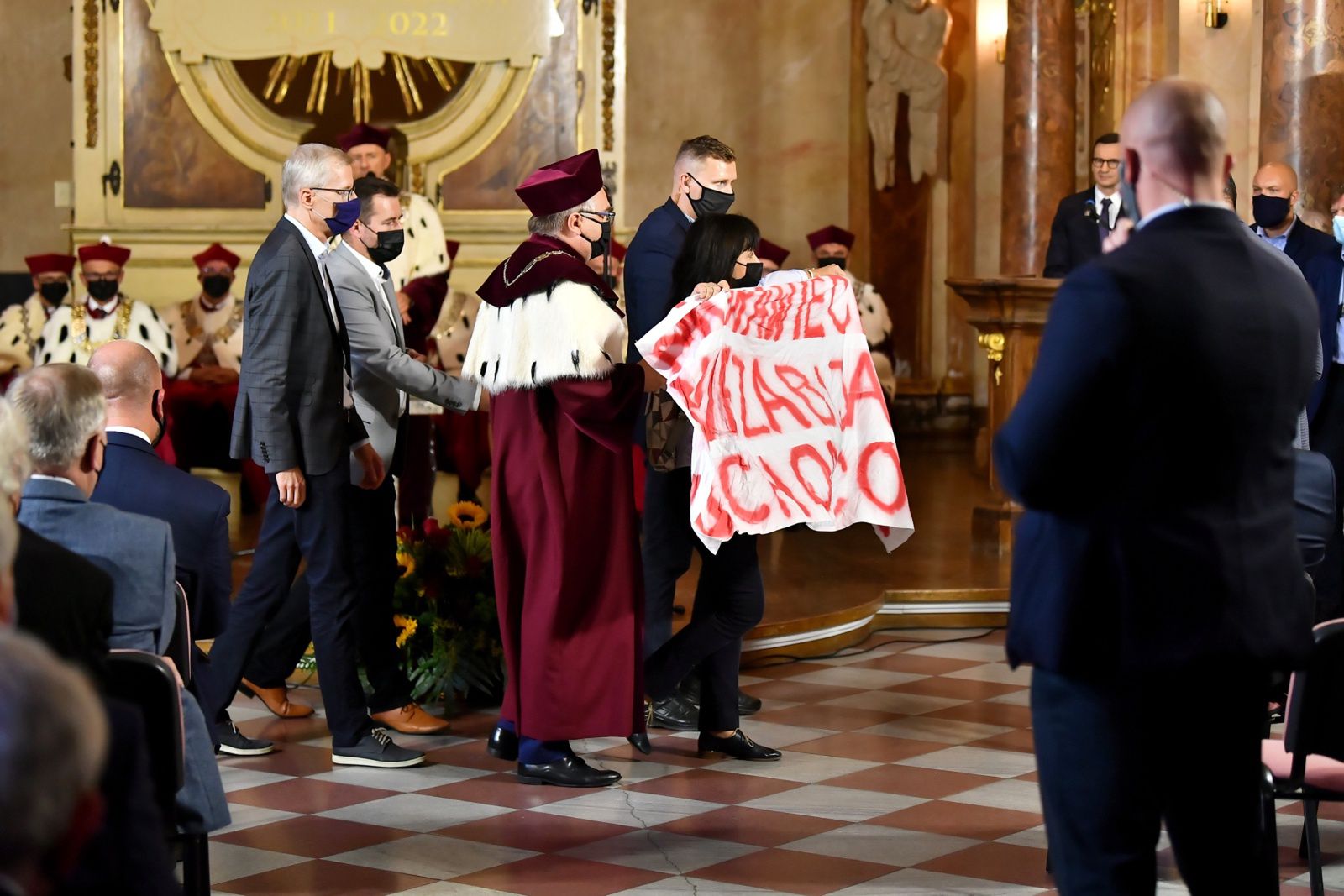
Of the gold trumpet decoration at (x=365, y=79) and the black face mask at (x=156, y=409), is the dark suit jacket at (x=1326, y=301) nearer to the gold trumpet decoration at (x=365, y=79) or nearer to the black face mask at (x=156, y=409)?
the black face mask at (x=156, y=409)

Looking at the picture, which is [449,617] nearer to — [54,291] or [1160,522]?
[1160,522]

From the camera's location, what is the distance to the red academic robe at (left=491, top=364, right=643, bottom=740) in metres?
5.09

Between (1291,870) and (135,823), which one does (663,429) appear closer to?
(1291,870)

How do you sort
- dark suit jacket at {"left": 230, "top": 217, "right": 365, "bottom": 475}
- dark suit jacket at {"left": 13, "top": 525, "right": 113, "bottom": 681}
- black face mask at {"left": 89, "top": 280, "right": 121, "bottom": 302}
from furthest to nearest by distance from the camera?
black face mask at {"left": 89, "top": 280, "right": 121, "bottom": 302} < dark suit jacket at {"left": 230, "top": 217, "right": 365, "bottom": 475} < dark suit jacket at {"left": 13, "top": 525, "right": 113, "bottom": 681}

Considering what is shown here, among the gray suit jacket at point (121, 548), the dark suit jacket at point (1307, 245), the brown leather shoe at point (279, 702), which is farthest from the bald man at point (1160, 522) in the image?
the dark suit jacket at point (1307, 245)

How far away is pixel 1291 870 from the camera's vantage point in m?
4.33

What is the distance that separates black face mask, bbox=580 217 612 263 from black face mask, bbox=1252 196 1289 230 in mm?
2751

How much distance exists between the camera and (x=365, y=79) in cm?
1299

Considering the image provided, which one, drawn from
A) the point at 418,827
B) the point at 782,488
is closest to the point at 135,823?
the point at 418,827

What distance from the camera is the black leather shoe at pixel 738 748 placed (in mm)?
5422

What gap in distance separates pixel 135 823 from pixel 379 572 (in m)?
3.30

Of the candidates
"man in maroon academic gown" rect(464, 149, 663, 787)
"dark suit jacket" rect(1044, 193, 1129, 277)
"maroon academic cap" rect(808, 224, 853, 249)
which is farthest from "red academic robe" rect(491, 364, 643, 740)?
"maroon academic cap" rect(808, 224, 853, 249)

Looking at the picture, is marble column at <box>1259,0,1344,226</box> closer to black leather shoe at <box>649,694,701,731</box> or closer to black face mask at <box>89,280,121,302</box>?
black leather shoe at <box>649,694,701,731</box>

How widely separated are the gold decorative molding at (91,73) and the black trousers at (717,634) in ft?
27.6
